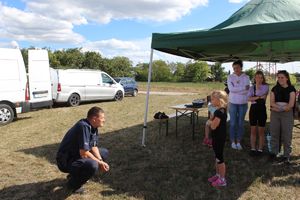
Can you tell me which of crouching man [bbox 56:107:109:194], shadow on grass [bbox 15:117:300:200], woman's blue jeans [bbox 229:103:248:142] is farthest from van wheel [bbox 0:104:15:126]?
woman's blue jeans [bbox 229:103:248:142]

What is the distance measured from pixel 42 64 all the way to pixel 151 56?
6.91m

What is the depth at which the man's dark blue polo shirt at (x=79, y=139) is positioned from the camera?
438cm

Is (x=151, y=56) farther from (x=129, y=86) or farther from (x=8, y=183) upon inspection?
(x=129, y=86)

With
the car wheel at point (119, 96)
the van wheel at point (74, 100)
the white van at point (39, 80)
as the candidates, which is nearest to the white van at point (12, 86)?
the white van at point (39, 80)

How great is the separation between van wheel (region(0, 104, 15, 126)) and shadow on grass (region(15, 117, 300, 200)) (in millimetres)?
3665

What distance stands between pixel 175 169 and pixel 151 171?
15.7 inches

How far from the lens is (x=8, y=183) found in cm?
529

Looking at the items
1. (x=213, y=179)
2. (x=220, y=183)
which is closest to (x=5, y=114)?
(x=213, y=179)

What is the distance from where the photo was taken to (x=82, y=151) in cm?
438

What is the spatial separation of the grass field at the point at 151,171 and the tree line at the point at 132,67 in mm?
40765

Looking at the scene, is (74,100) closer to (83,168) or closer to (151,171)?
(151,171)

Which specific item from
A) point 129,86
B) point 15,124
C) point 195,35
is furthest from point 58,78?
point 195,35

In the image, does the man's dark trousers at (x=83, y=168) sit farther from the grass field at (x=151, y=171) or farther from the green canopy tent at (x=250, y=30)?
the green canopy tent at (x=250, y=30)

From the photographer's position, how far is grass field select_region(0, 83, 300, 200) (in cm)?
479
